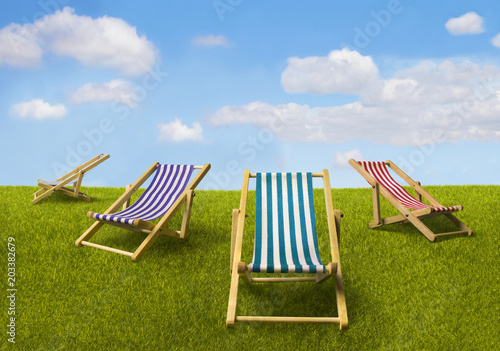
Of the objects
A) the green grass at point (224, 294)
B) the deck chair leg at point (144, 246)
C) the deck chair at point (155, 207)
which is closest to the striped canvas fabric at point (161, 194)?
the deck chair at point (155, 207)

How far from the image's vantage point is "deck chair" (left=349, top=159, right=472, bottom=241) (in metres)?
5.80

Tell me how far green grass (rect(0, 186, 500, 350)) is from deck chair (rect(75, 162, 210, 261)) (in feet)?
0.67

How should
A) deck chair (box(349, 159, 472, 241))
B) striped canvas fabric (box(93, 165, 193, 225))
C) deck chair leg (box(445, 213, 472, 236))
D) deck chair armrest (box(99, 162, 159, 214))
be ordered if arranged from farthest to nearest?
deck chair leg (box(445, 213, 472, 236)) < deck chair (box(349, 159, 472, 241)) < deck chair armrest (box(99, 162, 159, 214)) < striped canvas fabric (box(93, 165, 193, 225))

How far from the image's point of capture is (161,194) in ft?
19.4

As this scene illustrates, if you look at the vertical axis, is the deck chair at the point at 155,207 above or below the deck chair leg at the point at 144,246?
above

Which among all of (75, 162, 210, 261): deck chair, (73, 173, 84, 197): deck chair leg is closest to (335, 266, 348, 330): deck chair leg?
(75, 162, 210, 261): deck chair

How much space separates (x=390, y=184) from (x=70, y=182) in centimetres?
555

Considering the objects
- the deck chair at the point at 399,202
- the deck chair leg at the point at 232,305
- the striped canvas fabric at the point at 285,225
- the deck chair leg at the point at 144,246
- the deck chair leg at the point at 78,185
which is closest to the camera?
the deck chair leg at the point at 232,305

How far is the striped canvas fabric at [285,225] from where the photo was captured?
388 cm

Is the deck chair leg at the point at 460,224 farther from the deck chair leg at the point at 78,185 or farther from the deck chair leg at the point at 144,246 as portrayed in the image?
the deck chair leg at the point at 78,185

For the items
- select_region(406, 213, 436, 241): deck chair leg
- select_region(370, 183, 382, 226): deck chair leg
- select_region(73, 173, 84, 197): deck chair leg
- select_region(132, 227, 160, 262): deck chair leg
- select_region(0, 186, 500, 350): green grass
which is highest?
select_region(73, 173, 84, 197): deck chair leg

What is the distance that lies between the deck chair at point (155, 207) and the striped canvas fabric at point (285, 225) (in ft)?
4.09

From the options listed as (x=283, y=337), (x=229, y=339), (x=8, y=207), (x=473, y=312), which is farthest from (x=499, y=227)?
(x=8, y=207)

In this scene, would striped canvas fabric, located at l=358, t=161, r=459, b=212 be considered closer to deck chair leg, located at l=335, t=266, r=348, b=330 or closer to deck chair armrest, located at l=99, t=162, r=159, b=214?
deck chair leg, located at l=335, t=266, r=348, b=330
